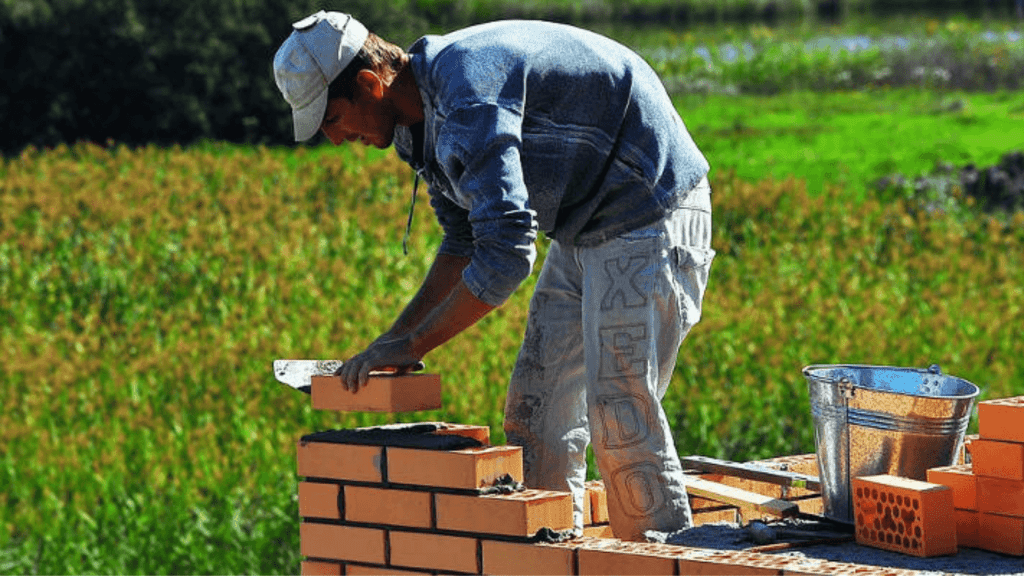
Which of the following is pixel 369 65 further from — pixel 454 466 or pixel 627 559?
pixel 627 559

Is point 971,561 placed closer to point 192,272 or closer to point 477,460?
point 477,460

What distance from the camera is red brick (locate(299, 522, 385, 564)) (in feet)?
12.9

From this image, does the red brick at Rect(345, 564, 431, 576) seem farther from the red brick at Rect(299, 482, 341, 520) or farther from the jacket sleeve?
the jacket sleeve

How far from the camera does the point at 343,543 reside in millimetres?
3996

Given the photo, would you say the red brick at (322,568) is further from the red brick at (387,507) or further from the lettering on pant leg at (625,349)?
the lettering on pant leg at (625,349)

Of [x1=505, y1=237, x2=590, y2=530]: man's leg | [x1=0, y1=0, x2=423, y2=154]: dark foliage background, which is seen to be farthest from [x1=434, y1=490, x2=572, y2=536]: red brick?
[x1=0, y1=0, x2=423, y2=154]: dark foliage background

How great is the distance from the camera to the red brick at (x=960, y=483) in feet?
13.1

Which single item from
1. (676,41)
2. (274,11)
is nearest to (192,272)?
(274,11)

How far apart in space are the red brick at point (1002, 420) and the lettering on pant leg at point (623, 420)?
2.65 feet

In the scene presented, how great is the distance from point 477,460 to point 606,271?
2.02 feet

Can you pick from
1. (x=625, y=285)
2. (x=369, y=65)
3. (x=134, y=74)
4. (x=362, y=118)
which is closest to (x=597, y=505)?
(x=625, y=285)

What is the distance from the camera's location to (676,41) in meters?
19.7

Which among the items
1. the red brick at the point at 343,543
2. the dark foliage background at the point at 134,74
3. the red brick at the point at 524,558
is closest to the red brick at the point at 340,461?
the red brick at the point at 343,543

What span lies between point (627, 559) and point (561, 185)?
0.93m
